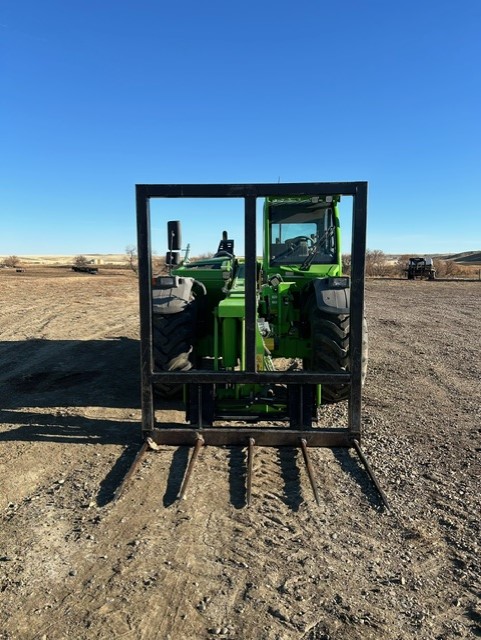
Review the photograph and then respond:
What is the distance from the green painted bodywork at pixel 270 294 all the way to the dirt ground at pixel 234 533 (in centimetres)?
63

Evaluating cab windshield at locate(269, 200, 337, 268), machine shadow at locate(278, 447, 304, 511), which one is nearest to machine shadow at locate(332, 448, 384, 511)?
machine shadow at locate(278, 447, 304, 511)

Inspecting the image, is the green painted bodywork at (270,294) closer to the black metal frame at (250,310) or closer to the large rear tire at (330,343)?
the large rear tire at (330,343)

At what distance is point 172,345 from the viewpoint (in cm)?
504

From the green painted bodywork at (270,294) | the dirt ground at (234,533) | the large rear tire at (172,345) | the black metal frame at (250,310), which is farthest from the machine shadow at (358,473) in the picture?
the large rear tire at (172,345)

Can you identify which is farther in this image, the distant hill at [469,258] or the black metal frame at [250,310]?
the distant hill at [469,258]

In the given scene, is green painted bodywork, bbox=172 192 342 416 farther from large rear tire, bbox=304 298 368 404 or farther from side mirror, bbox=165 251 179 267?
side mirror, bbox=165 251 179 267

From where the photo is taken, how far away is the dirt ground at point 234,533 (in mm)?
2377

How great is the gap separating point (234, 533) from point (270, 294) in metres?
3.25

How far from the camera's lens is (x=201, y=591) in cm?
256

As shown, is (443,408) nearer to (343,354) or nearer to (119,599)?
(343,354)

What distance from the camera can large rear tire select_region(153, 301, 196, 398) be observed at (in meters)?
5.02

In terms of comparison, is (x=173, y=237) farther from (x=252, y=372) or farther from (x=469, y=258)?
(x=469, y=258)

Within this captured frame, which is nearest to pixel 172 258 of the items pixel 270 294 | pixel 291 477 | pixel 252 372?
pixel 270 294

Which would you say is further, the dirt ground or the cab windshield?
the cab windshield
